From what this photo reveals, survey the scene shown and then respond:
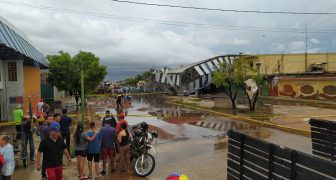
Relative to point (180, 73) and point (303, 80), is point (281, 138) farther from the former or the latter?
point (180, 73)

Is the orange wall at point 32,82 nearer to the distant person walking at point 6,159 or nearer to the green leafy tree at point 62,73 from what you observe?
the green leafy tree at point 62,73

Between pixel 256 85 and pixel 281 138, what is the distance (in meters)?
11.3

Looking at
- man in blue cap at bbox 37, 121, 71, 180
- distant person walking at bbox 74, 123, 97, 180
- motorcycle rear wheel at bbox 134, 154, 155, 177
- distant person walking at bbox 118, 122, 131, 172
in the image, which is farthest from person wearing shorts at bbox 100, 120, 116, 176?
man in blue cap at bbox 37, 121, 71, 180

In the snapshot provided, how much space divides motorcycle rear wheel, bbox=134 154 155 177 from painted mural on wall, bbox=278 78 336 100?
2869 centimetres

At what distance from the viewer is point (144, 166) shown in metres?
10.2

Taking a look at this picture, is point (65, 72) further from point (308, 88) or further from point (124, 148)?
point (124, 148)

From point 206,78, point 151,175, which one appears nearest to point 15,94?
point 151,175

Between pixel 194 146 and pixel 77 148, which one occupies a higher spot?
pixel 77 148

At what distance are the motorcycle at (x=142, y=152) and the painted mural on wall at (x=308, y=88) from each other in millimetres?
28253

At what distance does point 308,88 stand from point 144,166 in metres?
30.8

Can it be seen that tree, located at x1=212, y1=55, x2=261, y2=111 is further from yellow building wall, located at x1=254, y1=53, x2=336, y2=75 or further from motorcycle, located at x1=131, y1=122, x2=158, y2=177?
yellow building wall, located at x1=254, y1=53, x2=336, y2=75

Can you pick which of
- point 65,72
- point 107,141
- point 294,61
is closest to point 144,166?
point 107,141

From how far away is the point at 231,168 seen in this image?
286 inches

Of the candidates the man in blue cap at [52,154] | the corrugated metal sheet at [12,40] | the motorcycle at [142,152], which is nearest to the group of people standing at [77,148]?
the man in blue cap at [52,154]
